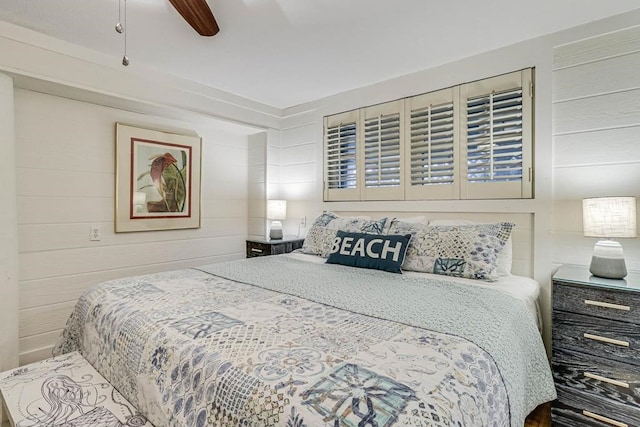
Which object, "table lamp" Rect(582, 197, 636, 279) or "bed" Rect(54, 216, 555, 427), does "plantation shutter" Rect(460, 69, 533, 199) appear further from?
"bed" Rect(54, 216, 555, 427)

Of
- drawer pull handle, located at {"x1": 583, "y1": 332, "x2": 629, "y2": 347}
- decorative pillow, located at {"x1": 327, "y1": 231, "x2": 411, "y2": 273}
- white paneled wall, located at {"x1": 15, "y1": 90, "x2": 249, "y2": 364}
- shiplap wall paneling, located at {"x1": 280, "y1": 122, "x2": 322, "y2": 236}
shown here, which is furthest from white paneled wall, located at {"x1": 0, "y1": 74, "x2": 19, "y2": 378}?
drawer pull handle, located at {"x1": 583, "y1": 332, "x2": 629, "y2": 347}

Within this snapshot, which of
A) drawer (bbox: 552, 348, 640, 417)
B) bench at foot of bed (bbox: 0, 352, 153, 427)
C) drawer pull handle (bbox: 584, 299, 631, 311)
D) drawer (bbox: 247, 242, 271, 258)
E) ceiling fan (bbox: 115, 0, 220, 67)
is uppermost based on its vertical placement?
ceiling fan (bbox: 115, 0, 220, 67)

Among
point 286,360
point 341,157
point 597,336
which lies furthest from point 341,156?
point 286,360

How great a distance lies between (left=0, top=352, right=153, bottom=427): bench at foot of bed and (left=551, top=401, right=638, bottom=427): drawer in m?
2.05

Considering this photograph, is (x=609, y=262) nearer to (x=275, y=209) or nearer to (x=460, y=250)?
(x=460, y=250)

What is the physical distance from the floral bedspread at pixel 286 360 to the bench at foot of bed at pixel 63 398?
56 millimetres

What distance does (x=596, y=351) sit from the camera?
1.69 meters

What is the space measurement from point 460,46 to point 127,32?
7.85ft

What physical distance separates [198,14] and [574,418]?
298 cm

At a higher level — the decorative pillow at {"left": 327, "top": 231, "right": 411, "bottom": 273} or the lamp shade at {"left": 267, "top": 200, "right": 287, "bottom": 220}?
the lamp shade at {"left": 267, "top": 200, "right": 287, "bottom": 220}

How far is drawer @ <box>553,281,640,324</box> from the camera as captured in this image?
160cm

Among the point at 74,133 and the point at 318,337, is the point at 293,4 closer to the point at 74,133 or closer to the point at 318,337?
the point at 318,337

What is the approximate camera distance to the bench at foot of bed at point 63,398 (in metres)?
1.20

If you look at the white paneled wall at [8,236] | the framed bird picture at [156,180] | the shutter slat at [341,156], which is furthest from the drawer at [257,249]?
the white paneled wall at [8,236]
